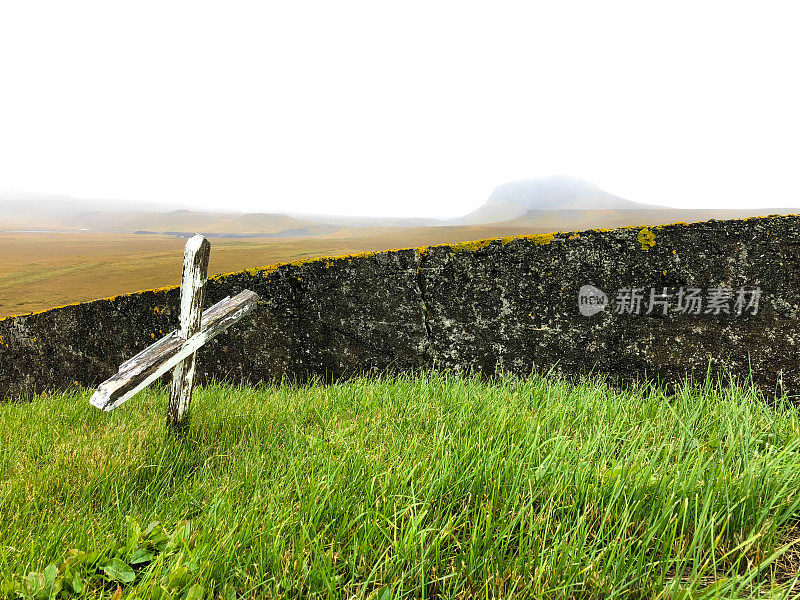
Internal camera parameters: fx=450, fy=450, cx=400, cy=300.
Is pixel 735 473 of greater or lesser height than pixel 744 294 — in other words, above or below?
below

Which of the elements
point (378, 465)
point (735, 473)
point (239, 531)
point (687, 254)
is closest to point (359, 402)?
point (378, 465)

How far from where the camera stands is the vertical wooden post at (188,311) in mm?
2893

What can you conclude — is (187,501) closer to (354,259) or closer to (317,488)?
(317,488)

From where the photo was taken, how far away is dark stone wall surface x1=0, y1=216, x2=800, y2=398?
3.22 meters

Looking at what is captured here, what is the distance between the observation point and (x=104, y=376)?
17.1 feet

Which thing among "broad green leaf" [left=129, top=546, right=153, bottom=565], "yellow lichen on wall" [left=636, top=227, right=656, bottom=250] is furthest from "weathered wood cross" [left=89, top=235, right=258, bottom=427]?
"yellow lichen on wall" [left=636, top=227, right=656, bottom=250]

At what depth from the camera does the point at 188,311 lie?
2.90m

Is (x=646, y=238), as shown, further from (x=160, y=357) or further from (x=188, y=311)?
(x=160, y=357)

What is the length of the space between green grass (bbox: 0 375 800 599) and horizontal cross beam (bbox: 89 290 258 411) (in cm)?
32

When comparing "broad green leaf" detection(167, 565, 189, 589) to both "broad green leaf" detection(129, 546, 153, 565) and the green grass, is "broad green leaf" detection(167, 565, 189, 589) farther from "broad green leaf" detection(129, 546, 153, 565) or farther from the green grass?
"broad green leaf" detection(129, 546, 153, 565)

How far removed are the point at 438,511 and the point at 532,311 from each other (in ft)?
7.55

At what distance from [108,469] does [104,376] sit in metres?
3.40

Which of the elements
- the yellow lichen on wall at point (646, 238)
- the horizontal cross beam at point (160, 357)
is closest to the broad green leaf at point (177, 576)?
the horizontal cross beam at point (160, 357)

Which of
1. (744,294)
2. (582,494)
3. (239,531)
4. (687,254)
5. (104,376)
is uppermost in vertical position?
(687,254)
